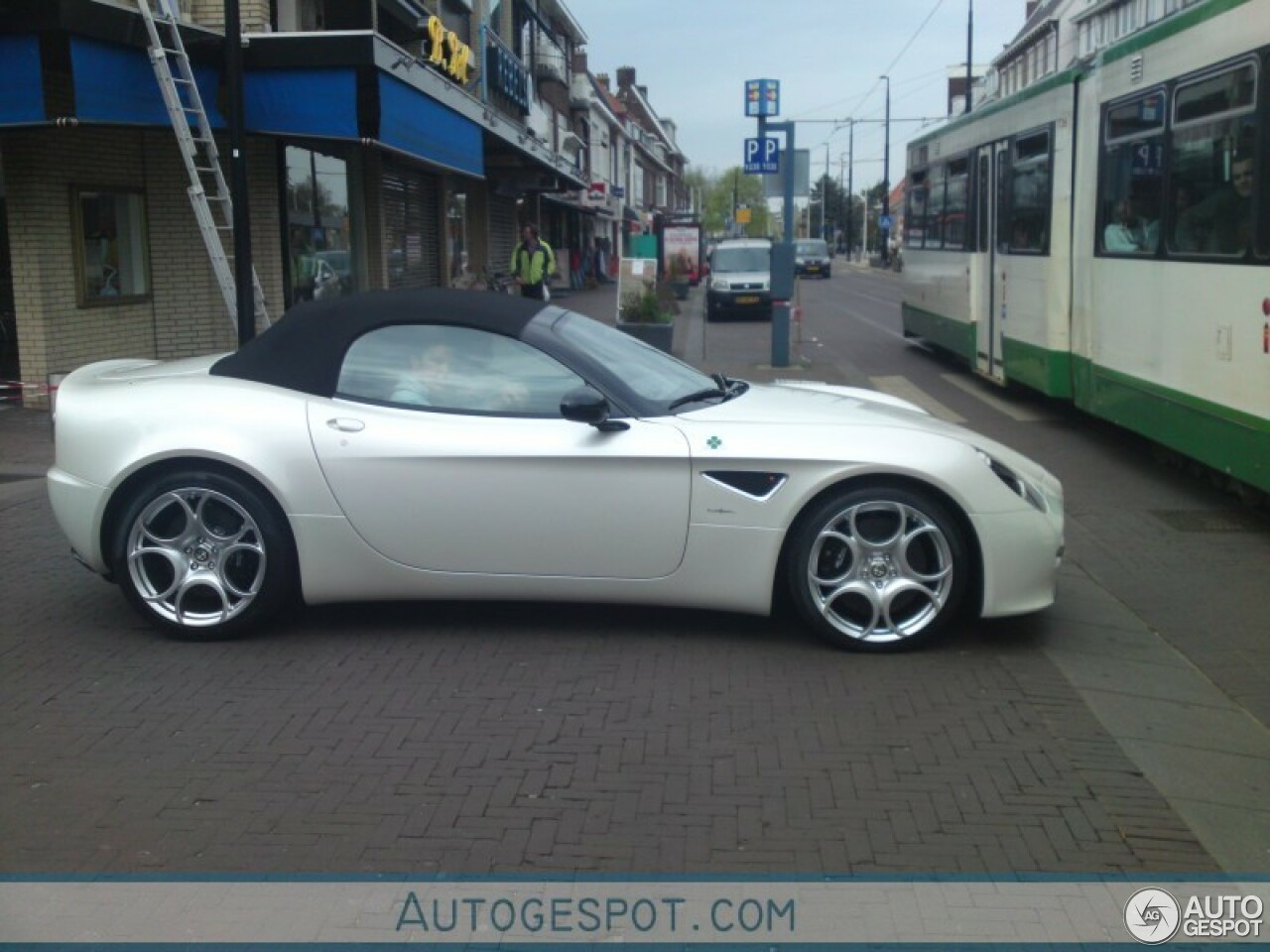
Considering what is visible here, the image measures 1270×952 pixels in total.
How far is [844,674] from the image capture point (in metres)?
5.39

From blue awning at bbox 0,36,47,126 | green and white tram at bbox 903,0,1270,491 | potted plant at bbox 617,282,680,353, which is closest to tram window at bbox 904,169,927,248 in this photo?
green and white tram at bbox 903,0,1270,491

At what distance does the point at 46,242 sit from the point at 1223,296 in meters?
10.2

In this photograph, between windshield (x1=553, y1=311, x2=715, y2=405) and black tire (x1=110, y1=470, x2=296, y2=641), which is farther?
windshield (x1=553, y1=311, x2=715, y2=405)

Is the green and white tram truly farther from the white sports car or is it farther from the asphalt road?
the white sports car

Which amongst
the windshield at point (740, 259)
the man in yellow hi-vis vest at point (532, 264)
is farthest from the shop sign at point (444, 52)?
the windshield at point (740, 259)

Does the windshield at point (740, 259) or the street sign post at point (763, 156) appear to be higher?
the street sign post at point (763, 156)

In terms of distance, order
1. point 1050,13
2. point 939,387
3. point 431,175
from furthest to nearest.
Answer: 1. point 1050,13
2. point 431,175
3. point 939,387

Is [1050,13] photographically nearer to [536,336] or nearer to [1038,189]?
[1038,189]

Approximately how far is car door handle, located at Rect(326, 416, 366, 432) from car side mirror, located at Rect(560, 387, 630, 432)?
0.87 meters

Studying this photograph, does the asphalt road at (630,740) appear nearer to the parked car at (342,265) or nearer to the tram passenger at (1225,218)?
the tram passenger at (1225,218)

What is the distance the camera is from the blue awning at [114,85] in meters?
11.6

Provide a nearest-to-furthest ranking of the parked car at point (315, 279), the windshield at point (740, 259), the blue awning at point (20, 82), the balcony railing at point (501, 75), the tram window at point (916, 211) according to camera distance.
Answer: the blue awning at point (20, 82) < the parked car at point (315, 279) < the tram window at point (916, 211) < the balcony railing at point (501, 75) < the windshield at point (740, 259)

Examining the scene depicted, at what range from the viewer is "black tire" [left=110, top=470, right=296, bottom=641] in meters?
5.68

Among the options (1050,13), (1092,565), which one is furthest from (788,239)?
(1050,13)
